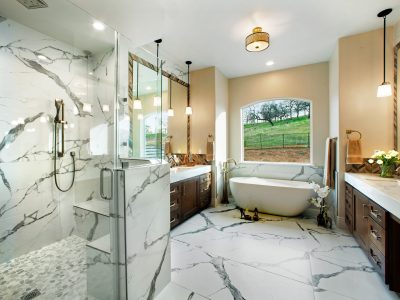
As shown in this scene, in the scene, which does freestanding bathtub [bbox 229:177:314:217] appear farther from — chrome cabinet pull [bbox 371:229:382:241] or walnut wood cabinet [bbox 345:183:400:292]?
chrome cabinet pull [bbox 371:229:382:241]

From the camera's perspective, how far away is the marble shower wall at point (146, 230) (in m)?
1.47

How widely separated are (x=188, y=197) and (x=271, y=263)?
5.36ft

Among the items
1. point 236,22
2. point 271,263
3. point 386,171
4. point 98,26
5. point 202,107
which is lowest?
point 271,263

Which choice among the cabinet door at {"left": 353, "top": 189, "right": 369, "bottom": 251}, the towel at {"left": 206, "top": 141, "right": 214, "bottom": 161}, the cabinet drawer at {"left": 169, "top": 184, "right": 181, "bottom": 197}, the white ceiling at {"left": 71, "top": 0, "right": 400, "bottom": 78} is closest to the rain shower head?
the white ceiling at {"left": 71, "top": 0, "right": 400, "bottom": 78}

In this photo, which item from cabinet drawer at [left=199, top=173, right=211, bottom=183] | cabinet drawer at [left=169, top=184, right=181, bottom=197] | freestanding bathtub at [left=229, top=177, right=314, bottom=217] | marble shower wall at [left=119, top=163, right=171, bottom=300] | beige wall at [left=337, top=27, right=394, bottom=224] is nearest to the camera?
marble shower wall at [left=119, top=163, right=171, bottom=300]

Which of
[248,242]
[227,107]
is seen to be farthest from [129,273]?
[227,107]

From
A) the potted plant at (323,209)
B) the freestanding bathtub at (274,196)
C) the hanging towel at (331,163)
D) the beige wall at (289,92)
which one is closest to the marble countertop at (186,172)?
the freestanding bathtub at (274,196)

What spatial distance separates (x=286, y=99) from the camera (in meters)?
4.20

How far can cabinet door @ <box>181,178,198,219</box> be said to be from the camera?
10.7ft

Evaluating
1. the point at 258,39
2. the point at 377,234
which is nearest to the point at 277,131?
the point at 258,39

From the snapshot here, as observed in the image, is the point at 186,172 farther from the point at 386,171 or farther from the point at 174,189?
the point at 386,171

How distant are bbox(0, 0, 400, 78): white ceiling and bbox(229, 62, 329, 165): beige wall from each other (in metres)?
0.47

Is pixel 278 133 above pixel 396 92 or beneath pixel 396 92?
beneath

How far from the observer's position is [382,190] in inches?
73.2
